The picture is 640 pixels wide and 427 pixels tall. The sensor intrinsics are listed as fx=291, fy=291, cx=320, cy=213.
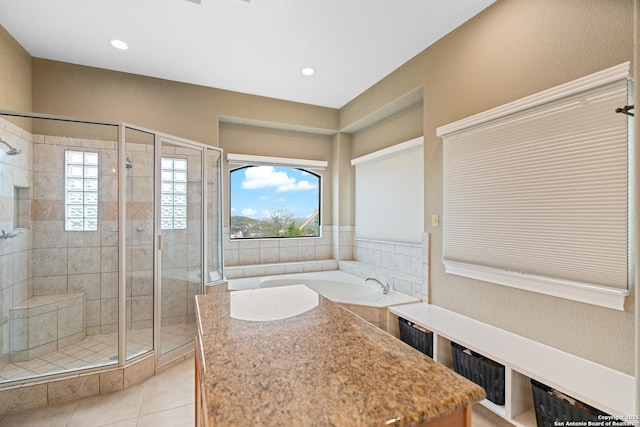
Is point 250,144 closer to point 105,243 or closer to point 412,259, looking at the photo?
point 105,243

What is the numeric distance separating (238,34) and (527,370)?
3.16m

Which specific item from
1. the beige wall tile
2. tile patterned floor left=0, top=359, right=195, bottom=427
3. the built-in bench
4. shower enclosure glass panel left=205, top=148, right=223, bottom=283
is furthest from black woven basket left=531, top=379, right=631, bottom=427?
shower enclosure glass panel left=205, top=148, right=223, bottom=283

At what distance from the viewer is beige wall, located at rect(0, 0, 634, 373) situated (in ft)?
5.32

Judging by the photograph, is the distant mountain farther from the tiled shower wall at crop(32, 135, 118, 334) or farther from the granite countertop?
the granite countertop

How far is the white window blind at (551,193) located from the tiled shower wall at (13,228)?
12.2 ft

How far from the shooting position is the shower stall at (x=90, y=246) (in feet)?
7.97

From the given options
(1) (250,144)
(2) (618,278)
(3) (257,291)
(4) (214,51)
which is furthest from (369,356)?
(1) (250,144)

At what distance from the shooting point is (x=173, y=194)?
299cm

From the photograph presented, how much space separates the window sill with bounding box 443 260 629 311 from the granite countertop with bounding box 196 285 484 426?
1.40m

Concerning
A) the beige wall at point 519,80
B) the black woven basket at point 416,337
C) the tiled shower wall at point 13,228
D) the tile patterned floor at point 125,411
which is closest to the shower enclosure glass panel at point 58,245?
the tiled shower wall at point 13,228

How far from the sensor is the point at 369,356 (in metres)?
0.84

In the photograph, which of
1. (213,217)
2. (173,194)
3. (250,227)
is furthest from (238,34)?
(250,227)

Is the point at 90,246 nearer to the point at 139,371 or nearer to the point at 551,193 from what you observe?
the point at 139,371

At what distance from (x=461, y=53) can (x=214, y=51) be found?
7.27ft
